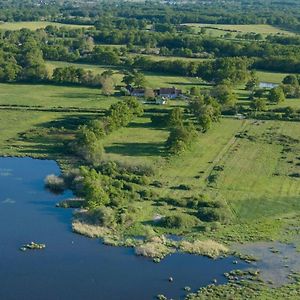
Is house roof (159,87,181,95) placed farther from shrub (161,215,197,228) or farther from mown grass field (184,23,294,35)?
mown grass field (184,23,294,35)

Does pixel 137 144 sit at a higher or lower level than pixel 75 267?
higher

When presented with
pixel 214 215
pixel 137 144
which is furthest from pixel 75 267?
pixel 137 144

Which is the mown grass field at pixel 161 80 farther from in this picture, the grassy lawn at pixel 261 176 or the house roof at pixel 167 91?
the grassy lawn at pixel 261 176

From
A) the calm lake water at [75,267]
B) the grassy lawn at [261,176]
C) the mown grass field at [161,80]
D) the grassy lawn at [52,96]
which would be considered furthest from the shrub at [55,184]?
the mown grass field at [161,80]

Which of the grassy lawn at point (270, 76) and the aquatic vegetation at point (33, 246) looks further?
the grassy lawn at point (270, 76)

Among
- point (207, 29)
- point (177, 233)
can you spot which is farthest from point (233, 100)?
point (207, 29)

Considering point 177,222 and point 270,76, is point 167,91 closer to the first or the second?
point 270,76

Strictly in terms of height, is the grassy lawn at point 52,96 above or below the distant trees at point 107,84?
below

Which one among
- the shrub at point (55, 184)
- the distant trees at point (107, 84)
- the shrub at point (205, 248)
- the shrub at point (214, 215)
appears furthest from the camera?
the distant trees at point (107, 84)

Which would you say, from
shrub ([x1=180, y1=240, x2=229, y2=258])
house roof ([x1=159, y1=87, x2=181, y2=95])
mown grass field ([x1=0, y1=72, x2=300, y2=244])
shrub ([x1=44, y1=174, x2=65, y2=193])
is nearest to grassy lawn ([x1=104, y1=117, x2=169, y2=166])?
mown grass field ([x1=0, y1=72, x2=300, y2=244])
